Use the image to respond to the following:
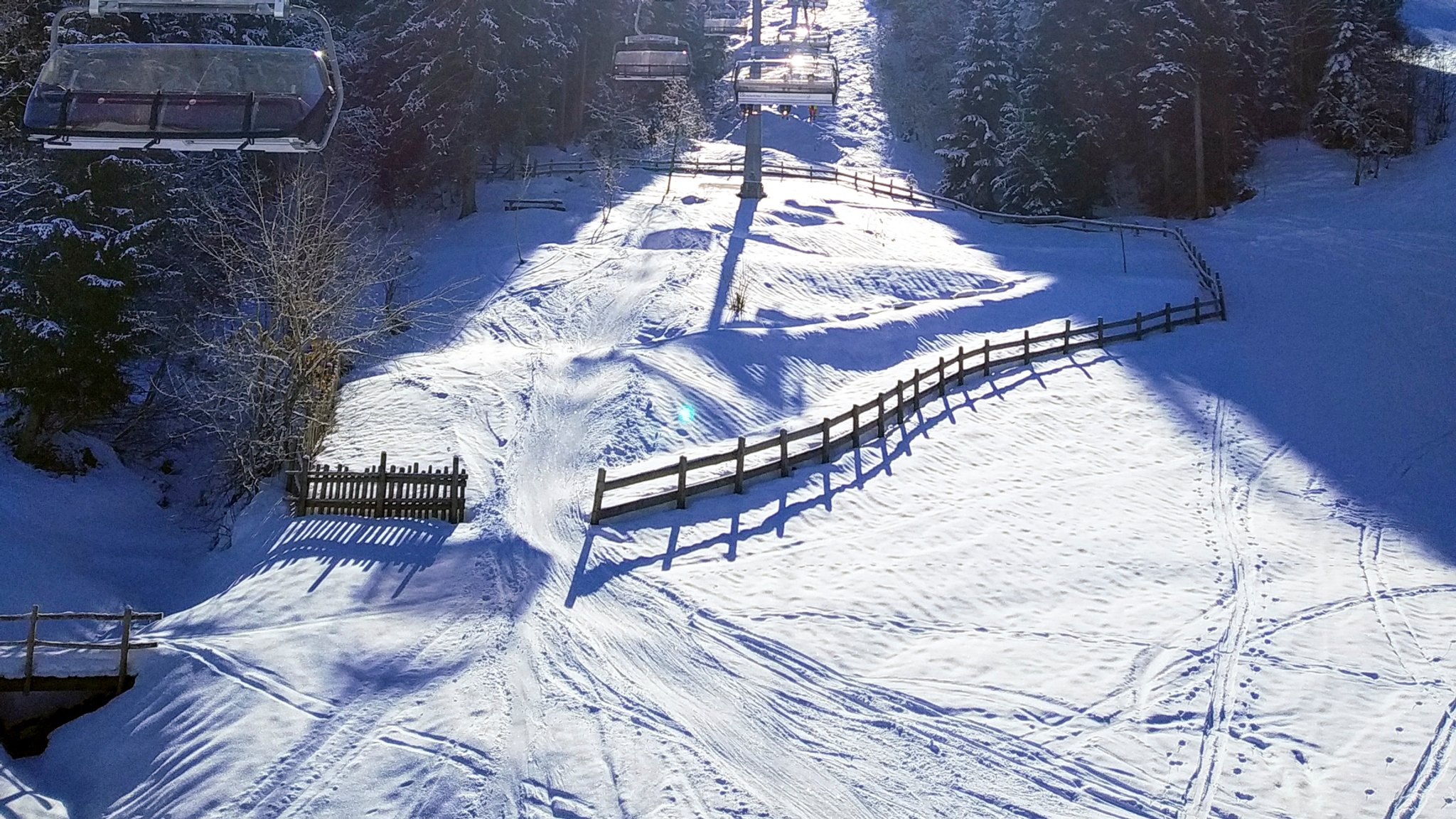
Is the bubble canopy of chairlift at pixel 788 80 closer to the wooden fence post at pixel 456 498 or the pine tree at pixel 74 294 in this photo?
the wooden fence post at pixel 456 498

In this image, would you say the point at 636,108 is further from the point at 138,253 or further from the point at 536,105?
the point at 138,253

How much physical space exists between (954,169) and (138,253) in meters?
34.5

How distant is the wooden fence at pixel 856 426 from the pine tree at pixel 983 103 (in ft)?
51.4

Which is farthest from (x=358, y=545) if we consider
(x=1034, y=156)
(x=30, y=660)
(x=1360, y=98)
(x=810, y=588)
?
(x=1360, y=98)

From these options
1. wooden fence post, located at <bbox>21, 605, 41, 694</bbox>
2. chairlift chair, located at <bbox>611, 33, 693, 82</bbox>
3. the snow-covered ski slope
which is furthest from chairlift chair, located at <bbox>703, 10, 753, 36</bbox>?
wooden fence post, located at <bbox>21, 605, 41, 694</bbox>

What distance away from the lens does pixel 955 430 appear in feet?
68.3

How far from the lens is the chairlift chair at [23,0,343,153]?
37.7 ft

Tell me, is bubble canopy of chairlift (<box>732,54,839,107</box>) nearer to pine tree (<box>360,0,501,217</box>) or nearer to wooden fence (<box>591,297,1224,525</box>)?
wooden fence (<box>591,297,1224,525</box>)

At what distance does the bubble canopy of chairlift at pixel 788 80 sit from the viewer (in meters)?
22.2

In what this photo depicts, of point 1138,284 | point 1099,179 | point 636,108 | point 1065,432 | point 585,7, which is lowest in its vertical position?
point 1065,432

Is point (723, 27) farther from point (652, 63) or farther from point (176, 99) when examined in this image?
point (176, 99)

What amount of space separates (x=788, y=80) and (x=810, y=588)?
13.4 m

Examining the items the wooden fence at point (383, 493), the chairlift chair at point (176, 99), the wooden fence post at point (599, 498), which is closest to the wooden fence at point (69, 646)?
the wooden fence at point (383, 493)

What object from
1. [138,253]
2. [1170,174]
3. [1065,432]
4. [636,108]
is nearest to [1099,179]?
[1170,174]
